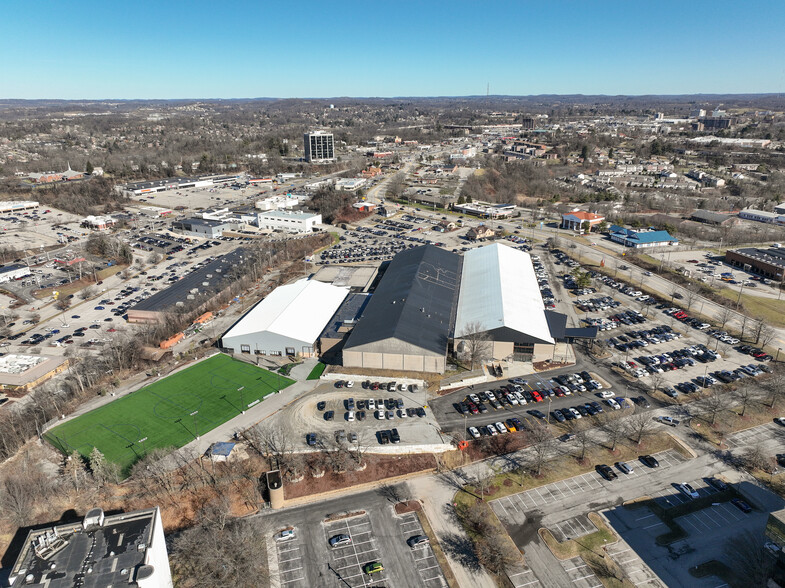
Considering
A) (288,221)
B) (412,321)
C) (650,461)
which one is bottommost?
(650,461)

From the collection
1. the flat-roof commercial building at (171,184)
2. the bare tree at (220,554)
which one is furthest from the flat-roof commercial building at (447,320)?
the flat-roof commercial building at (171,184)

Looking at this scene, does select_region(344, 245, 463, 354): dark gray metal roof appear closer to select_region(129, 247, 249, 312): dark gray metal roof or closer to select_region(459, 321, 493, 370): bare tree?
select_region(459, 321, 493, 370): bare tree

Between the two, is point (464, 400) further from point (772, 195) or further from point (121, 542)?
point (772, 195)

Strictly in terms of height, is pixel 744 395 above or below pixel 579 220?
below

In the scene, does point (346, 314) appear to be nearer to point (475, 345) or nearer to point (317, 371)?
point (317, 371)

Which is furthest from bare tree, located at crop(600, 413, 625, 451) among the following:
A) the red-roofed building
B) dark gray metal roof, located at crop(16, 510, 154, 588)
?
the red-roofed building

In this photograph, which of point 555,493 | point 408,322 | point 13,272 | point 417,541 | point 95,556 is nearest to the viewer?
point 95,556

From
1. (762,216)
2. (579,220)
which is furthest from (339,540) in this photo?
(762,216)
